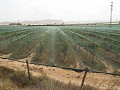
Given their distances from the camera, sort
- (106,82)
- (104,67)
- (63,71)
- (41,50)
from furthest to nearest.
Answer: (41,50) < (104,67) < (63,71) < (106,82)

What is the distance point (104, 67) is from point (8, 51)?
7364 millimetres

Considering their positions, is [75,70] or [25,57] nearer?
[75,70]

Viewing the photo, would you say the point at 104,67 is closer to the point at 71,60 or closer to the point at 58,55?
the point at 71,60

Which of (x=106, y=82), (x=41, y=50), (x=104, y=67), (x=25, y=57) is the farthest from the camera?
(x=41, y=50)

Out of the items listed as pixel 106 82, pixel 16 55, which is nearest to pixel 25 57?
pixel 16 55

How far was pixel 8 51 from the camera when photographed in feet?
51.7

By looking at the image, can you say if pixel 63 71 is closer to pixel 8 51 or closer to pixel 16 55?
pixel 16 55

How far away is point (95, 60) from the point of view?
1282cm

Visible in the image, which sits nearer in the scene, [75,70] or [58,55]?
[75,70]

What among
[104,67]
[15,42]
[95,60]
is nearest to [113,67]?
[104,67]

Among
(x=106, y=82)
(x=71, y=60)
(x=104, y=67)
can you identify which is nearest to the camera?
(x=106, y=82)

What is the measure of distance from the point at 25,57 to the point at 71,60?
297 cm

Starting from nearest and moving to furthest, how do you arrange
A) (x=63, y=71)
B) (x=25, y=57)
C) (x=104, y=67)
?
(x=63, y=71) < (x=104, y=67) < (x=25, y=57)

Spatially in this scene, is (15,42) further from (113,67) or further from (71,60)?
(113,67)
